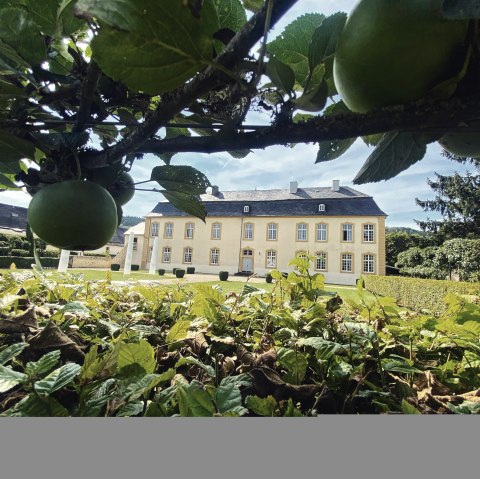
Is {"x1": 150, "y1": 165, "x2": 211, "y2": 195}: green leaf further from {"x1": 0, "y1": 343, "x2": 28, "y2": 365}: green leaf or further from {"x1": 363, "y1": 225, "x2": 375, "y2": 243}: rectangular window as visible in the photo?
{"x1": 363, "y1": 225, "x2": 375, "y2": 243}: rectangular window

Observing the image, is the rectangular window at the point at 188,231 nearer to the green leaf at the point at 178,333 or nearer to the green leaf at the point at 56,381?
the green leaf at the point at 178,333

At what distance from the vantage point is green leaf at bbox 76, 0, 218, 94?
0.30 meters

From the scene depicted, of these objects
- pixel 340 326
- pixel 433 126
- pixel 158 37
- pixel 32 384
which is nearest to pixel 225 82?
pixel 158 37

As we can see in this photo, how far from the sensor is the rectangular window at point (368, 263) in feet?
88.6

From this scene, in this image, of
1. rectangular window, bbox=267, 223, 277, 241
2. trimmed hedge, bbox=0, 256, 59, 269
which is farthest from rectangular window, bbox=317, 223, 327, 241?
trimmed hedge, bbox=0, 256, 59, 269

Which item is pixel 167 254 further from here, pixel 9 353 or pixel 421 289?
pixel 9 353

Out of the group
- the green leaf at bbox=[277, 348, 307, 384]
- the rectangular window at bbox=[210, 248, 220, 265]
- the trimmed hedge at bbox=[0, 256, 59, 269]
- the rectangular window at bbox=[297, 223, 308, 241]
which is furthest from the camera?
the rectangular window at bbox=[210, 248, 220, 265]

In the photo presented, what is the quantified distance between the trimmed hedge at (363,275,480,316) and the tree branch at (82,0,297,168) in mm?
9066

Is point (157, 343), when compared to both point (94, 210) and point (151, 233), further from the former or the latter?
point (151, 233)

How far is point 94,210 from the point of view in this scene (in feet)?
2.22

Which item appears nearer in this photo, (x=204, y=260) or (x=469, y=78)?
(x=469, y=78)

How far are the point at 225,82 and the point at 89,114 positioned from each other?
0.39m

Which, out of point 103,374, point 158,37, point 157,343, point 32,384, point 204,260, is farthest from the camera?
point 204,260

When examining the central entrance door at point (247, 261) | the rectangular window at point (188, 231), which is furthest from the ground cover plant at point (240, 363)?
the rectangular window at point (188, 231)
